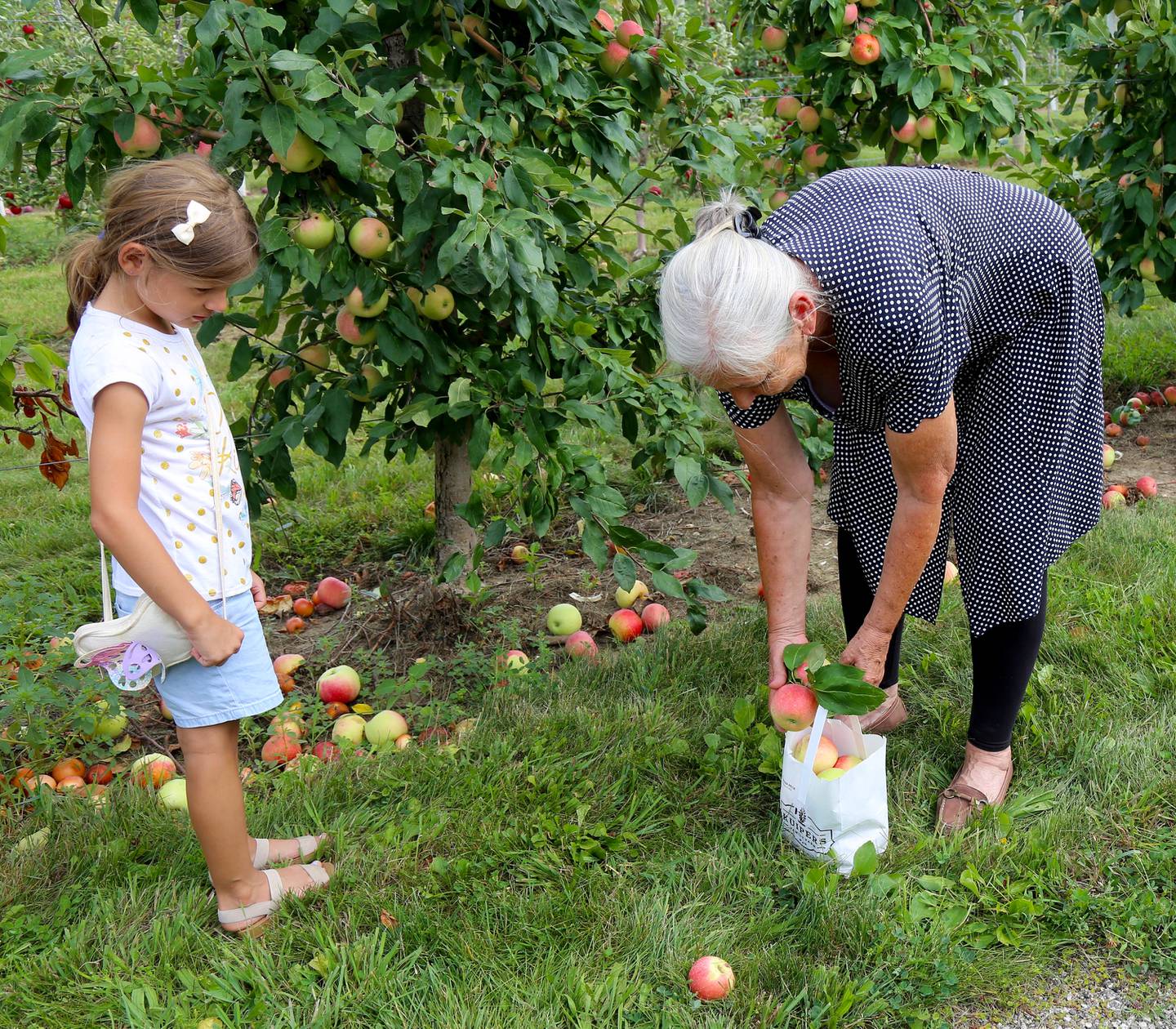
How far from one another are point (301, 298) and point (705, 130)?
121 cm

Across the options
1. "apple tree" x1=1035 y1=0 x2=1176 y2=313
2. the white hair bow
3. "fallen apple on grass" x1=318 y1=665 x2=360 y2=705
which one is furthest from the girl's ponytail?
"apple tree" x1=1035 y1=0 x2=1176 y2=313

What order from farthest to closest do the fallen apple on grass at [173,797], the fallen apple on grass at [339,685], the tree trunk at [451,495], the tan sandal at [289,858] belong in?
the tree trunk at [451,495]
the fallen apple on grass at [339,685]
the fallen apple on grass at [173,797]
the tan sandal at [289,858]

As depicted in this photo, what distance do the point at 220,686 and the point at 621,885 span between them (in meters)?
0.82

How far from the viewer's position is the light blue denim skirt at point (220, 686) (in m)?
1.77

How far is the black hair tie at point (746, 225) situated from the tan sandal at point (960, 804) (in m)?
1.21

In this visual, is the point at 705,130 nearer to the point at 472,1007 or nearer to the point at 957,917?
the point at 957,917

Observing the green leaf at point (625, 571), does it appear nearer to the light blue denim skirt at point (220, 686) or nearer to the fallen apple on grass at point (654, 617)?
the fallen apple on grass at point (654, 617)

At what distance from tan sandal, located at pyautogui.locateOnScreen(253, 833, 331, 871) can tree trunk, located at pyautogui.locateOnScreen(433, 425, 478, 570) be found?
1.13 m

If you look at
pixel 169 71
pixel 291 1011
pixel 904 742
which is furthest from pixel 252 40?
pixel 904 742

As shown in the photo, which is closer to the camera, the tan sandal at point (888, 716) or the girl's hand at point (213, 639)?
the girl's hand at point (213, 639)

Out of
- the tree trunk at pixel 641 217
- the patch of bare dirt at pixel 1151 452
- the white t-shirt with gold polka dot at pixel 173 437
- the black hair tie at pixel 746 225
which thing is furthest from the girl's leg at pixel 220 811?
the patch of bare dirt at pixel 1151 452

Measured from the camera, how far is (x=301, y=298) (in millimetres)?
2930

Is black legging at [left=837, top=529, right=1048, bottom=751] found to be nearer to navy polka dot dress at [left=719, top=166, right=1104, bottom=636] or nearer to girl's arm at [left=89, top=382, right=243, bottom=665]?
navy polka dot dress at [left=719, top=166, right=1104, bottom=636]

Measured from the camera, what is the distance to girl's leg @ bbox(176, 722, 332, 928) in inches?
70.9
